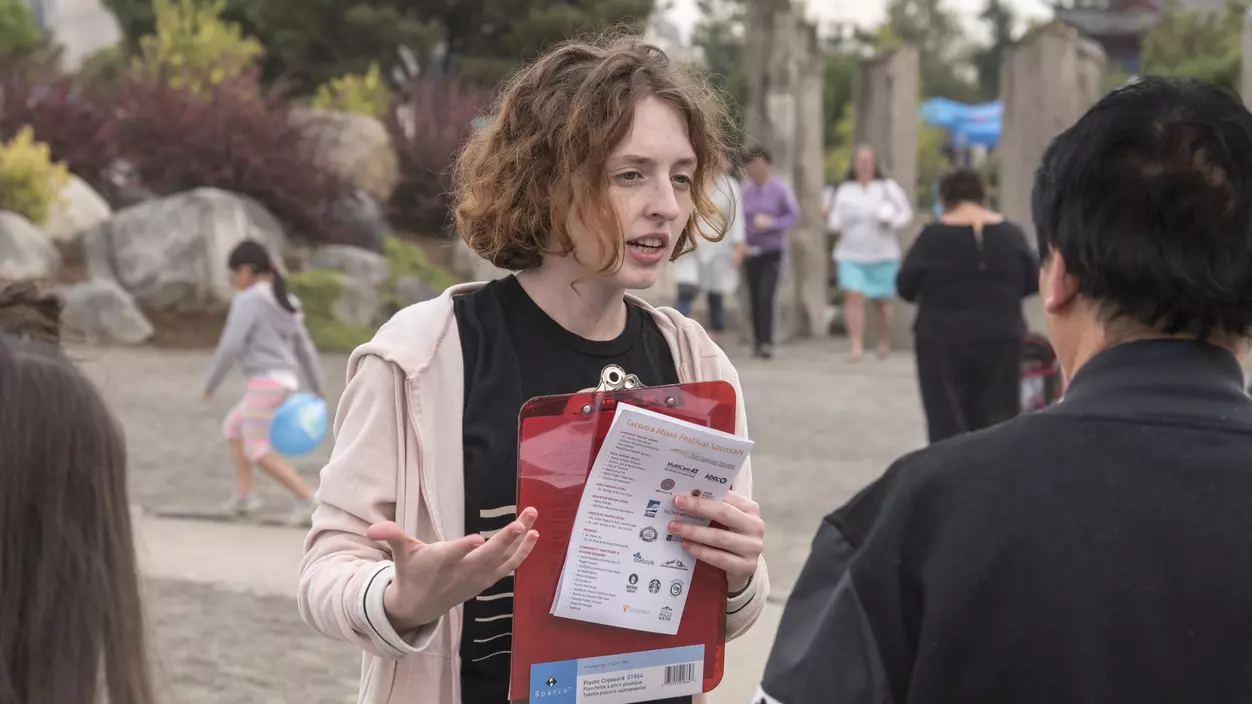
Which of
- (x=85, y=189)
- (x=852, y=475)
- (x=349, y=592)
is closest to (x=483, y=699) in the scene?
(x=349, y=592)

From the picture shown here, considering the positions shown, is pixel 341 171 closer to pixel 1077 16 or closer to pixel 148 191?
pixel 148 191

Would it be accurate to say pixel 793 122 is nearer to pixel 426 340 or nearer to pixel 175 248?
pixel 175 248

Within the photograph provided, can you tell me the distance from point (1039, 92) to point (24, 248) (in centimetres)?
1013

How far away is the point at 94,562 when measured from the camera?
1.73m

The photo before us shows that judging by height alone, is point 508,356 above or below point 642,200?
below

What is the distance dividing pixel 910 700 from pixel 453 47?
28706 mm

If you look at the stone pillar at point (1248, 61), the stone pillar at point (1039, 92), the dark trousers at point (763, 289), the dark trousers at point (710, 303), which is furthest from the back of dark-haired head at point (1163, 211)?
the stone pillar at point (1039, 92)

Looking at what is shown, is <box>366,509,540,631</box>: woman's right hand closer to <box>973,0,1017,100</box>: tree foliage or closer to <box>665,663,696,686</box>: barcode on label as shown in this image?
<box>665,663,696,686</box>: barcode on label

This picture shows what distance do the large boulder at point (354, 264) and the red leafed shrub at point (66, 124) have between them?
383 centimetres

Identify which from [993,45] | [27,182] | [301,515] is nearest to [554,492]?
[301,515]

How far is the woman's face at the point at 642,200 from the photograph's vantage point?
2283mm

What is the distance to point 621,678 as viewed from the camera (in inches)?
85.2

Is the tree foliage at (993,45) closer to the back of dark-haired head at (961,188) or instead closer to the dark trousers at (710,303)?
the dark trousers at (710,303)

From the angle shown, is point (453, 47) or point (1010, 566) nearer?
point (1010, 566)
